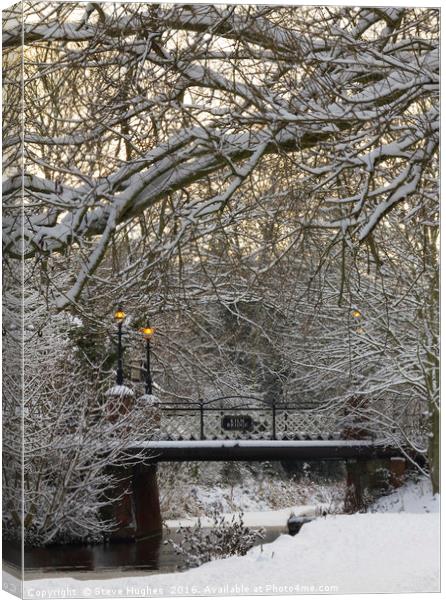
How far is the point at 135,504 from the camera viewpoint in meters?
7.08

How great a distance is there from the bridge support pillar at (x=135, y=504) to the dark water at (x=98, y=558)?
6.8 inches

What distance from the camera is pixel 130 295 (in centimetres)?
689

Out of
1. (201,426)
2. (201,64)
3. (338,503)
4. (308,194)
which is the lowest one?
(338,503)

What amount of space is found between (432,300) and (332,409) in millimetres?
843

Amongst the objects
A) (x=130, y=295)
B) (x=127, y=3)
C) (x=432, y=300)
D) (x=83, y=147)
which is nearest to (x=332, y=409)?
(x=432, y=300)

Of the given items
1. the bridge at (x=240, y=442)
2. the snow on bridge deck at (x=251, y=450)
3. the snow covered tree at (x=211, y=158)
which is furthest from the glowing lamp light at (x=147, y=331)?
the snow on bridge deck at (x=251, y=450)

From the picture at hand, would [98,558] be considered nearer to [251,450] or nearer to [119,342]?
[251,450]

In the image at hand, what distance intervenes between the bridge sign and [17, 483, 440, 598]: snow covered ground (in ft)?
2.10

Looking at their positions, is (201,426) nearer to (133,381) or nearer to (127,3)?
(133,381)

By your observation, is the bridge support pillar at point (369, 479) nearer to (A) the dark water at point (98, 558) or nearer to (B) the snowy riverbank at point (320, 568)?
(B) the snowy riverbank at point (320, 568)

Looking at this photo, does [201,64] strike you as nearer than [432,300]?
Yes

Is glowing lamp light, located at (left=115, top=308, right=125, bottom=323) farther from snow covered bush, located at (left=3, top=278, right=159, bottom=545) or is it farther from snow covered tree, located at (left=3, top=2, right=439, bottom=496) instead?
snow covered bush, located at (left=3, top=278, right=159, bottom=545)

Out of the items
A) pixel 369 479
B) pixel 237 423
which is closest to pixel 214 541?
pixel 237 423

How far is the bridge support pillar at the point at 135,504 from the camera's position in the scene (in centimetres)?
694
